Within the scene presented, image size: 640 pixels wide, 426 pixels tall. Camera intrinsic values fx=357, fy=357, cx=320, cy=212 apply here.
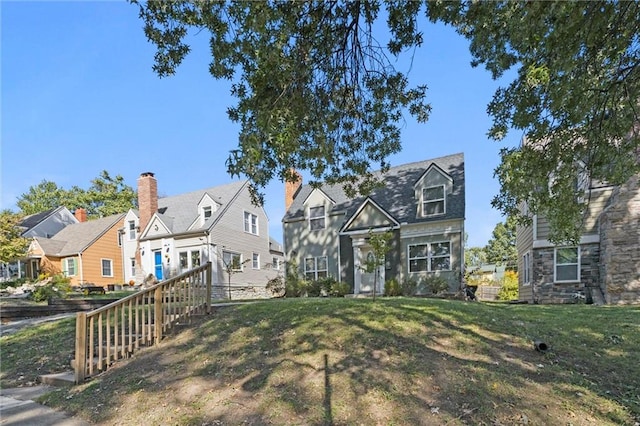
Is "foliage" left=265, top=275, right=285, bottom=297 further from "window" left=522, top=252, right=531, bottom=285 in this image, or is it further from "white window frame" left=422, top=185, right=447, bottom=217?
"window" left=522, top=252, right=531, bottom=285

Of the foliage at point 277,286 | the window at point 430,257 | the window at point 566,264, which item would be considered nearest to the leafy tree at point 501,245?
the window at point 430,257

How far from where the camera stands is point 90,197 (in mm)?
42656

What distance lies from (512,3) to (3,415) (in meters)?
7.51

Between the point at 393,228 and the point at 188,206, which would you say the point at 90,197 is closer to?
the point at 188,206

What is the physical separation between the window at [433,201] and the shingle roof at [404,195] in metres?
0.35

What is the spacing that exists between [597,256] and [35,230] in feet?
123

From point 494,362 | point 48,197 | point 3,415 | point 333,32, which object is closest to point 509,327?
point 494,362

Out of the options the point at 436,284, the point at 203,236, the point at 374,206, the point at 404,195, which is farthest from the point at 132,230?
the point at 436,284

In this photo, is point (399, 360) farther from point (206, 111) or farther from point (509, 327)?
point (206, 111)

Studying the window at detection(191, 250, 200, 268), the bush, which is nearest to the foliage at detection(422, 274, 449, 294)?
the bush

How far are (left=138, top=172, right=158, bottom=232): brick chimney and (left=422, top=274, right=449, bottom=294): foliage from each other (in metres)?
18.5

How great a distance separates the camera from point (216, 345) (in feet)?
19.4

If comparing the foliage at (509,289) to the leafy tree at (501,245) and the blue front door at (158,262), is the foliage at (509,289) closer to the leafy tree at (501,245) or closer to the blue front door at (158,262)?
the leafy tree at (501,245)

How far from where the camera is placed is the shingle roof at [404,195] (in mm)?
16641
